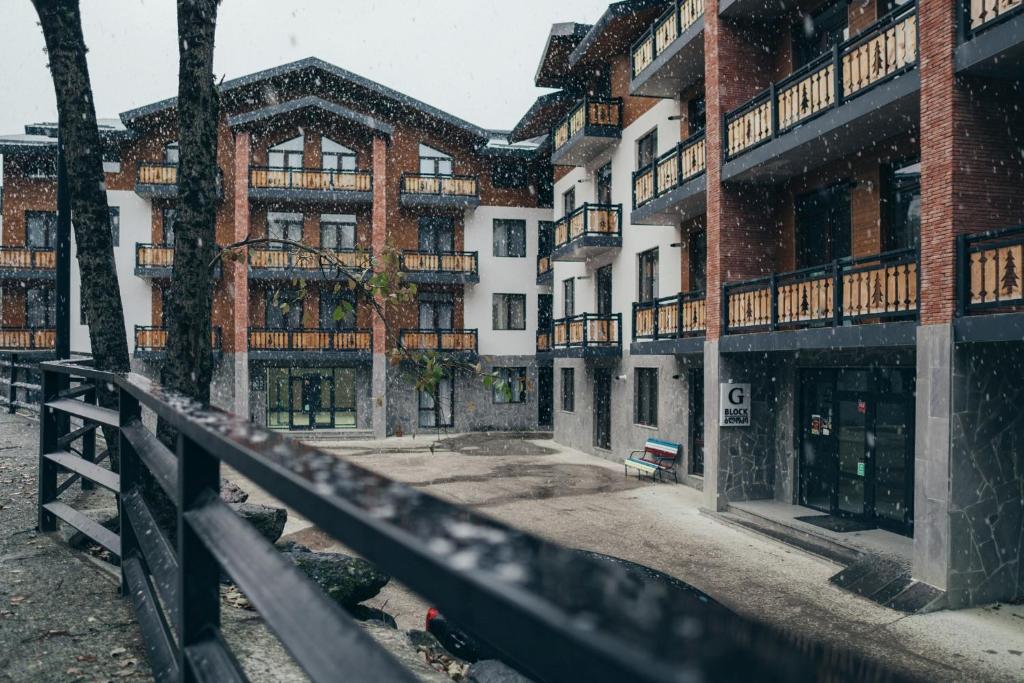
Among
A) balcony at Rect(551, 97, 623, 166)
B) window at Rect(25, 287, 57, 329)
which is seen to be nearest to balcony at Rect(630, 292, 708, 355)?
balcony at Rect(551, 97, 623, 166)

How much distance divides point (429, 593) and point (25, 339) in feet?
123

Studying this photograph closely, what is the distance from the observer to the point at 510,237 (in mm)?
35594

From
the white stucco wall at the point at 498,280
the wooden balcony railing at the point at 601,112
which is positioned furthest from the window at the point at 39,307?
the wooden balcony railing at the point at 601,112

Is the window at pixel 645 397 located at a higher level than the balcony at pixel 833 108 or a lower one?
lower

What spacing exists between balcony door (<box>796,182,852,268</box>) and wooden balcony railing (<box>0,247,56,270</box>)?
3014 centimetres

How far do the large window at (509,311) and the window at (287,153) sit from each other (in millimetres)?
10799

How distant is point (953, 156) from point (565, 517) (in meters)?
9.60

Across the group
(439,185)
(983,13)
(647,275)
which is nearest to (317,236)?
(439,185)

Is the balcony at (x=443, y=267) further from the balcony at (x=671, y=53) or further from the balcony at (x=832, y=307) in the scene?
the balcony at (x=832, y=307)

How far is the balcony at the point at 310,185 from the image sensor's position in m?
31.7

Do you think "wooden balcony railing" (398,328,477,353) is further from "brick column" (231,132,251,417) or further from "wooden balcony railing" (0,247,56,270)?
"wooden balcony railing" (0,247,56,270)

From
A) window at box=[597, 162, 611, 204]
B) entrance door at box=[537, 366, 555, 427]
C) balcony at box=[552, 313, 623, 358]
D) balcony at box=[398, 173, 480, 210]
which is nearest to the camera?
balcony at box=[552, 313, 623, 358]

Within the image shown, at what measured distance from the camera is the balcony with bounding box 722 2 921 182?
11.6 m

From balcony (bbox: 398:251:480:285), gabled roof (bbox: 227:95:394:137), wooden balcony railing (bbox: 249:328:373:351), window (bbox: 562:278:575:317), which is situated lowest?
wooden balcony railing (bbox: 249:328:373:351)
